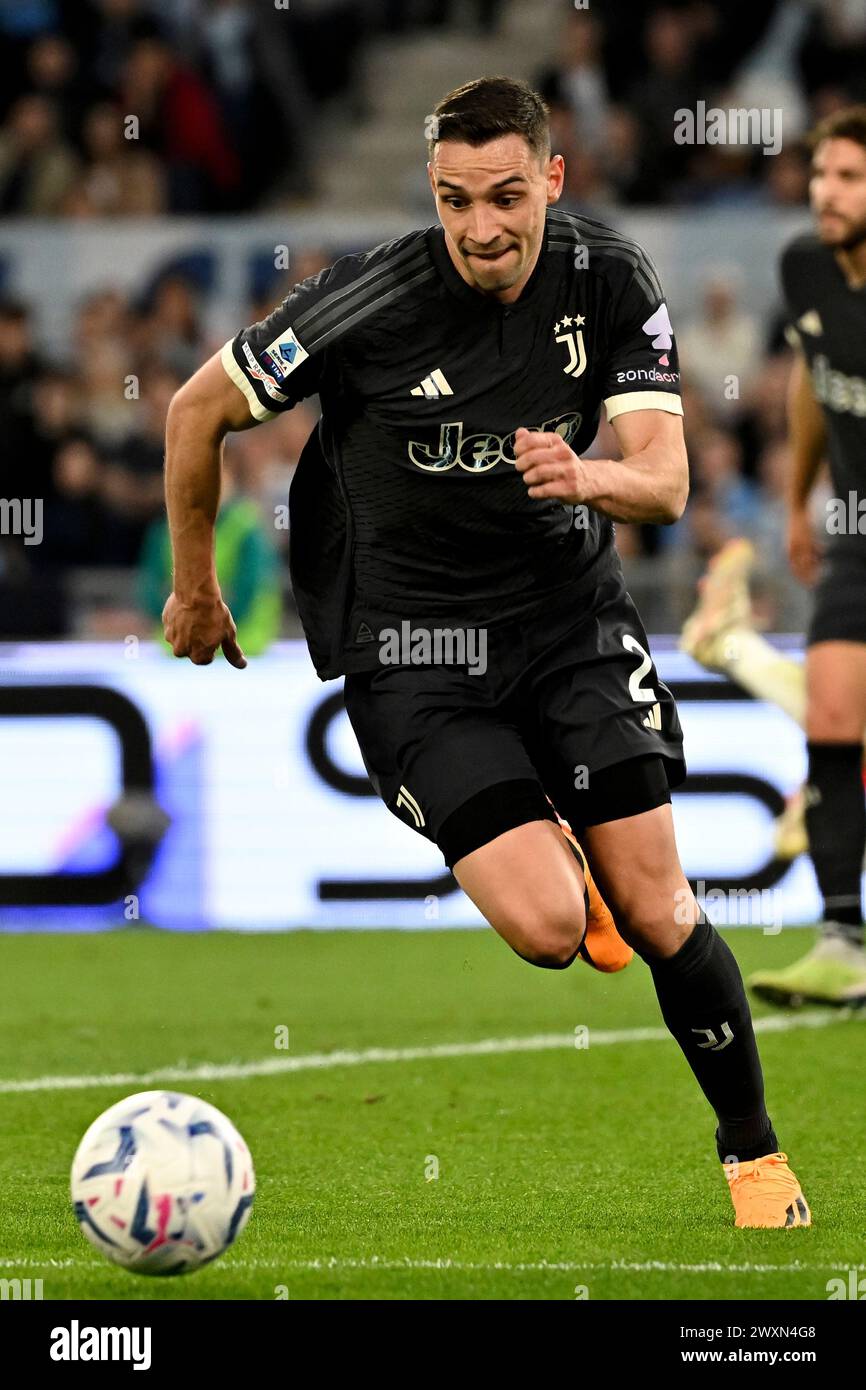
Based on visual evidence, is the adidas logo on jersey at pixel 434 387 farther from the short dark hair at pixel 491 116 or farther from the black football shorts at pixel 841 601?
the black football shorts at pixel 841 601

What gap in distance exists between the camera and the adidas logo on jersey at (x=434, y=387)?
482cm

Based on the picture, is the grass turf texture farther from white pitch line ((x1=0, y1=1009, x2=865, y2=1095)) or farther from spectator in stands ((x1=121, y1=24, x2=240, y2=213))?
spectator in stands ((x1=121, y1=24, x2=240, y2=213))

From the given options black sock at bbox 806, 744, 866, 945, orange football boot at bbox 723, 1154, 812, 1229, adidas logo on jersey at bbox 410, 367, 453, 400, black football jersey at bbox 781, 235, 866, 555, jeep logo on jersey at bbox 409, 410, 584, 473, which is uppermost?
black football jersey at bbox 781, 235, 866, 555

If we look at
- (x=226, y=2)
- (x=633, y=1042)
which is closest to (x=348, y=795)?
(x=633, y=1042)

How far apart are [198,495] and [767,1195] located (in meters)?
1.90

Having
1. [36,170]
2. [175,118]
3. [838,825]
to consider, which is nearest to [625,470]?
[838,825]

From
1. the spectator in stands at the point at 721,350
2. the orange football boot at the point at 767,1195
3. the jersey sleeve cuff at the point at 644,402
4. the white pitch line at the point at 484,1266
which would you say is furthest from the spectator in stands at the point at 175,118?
the white pitch line at the point at 484,1266

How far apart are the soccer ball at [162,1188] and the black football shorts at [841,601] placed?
3.85 metres

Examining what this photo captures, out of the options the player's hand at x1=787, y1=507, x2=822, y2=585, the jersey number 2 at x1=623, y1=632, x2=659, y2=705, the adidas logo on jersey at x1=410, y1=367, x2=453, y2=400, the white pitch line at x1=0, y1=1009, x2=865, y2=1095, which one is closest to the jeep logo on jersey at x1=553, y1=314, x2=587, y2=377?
the adidas logo on jersey at x1=410, y1=367, x2=453, y2=400

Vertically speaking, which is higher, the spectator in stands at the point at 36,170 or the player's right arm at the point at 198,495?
the spectator in stands at the point at 36,170

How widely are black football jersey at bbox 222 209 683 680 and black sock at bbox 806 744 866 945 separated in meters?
2.79

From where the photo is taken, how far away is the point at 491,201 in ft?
15.0

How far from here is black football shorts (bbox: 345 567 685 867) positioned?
4754 millimetres

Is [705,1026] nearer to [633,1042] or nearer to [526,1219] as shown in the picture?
[526,1219]
